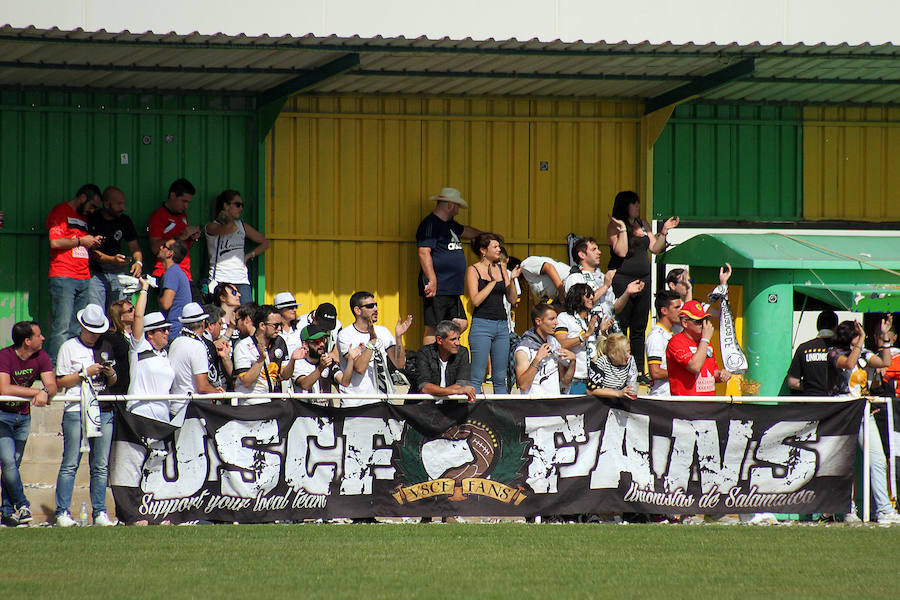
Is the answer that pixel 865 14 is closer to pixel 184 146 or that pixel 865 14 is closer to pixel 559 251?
pixel 559 251

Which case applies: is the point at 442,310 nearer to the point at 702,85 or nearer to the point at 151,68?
the point at 702,85

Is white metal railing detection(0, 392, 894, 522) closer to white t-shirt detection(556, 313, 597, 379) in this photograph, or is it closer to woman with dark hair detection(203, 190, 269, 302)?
white t-shirt detection(556, 313, 597, 379)

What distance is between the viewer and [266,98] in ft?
51.0

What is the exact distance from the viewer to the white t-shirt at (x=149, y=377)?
10953mm

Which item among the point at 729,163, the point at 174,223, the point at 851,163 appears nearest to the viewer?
the point at 174,223

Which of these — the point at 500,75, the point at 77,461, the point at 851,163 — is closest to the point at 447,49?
the point at 500,75

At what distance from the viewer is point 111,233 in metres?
14.5

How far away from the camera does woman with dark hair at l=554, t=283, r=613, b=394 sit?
12297mm

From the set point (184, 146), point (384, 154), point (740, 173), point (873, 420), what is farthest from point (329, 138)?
point (873, 420)

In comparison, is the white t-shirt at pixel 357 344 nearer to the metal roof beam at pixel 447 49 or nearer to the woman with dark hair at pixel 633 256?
the metal roof beam at pixel 447 49

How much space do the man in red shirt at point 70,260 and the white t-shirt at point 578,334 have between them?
5259 mm

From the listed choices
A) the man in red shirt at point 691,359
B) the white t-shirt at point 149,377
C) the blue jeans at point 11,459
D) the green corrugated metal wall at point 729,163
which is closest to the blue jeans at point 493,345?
the man in red shirt at point 691,359

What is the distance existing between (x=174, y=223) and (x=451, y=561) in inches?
272

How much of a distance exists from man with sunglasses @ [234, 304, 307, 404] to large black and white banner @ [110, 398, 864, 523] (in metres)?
0.67
